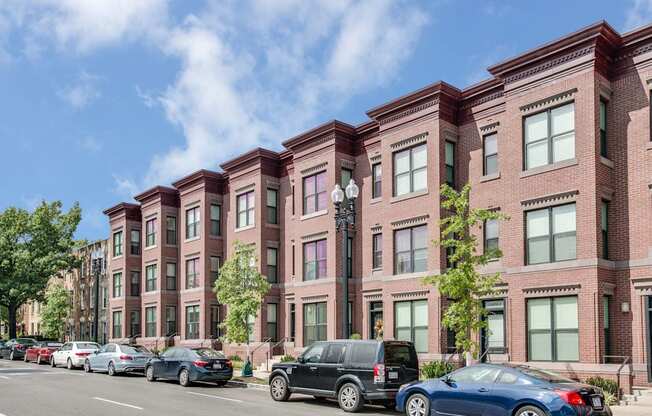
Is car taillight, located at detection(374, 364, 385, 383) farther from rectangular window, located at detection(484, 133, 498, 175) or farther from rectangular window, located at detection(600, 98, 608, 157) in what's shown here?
rectangular window, located at detection(484, 133, 498, 175)

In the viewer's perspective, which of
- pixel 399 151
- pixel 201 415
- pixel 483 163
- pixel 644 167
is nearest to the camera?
pixel 201 415

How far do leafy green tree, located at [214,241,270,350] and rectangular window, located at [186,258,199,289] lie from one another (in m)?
11.8

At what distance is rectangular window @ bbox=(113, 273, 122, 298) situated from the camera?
50744 millimetres

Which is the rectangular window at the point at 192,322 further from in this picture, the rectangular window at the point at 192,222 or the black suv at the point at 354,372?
the black suv at the point at 354,372

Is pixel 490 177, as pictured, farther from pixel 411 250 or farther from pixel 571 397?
pixel 571 397

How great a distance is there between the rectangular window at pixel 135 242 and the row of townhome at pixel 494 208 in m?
10.4

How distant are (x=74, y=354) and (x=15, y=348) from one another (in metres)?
13.4

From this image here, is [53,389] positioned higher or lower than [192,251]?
lower

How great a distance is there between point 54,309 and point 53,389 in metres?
35.1

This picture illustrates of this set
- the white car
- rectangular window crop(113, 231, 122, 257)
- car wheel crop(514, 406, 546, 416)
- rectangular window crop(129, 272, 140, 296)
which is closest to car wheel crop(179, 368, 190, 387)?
the white car

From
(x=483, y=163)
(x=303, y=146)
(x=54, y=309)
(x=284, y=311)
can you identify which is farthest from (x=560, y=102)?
(x=54, y=309)

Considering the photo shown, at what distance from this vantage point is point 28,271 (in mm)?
57688

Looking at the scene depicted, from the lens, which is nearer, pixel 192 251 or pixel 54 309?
pixel 192 251

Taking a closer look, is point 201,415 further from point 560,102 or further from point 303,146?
point 303,146
